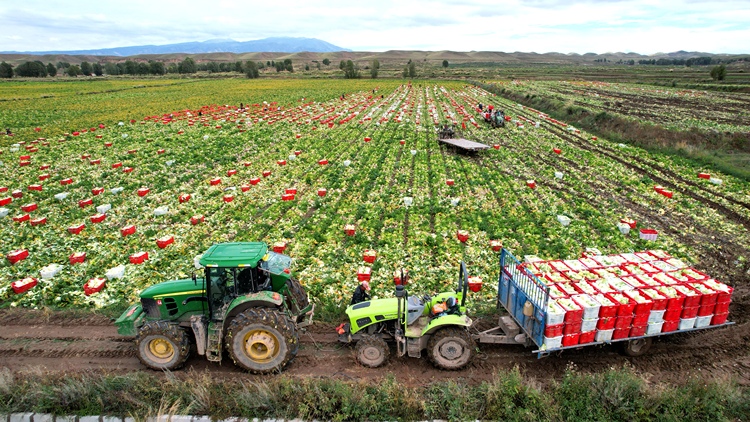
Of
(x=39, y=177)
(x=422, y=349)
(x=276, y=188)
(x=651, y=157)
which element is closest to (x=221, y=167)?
(x=276, y=188)

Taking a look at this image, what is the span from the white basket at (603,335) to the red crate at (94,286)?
527 inches

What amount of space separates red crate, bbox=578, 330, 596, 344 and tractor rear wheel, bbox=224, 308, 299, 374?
6.17 m

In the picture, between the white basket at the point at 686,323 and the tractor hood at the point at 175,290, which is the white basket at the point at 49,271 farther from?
the white basket at the point at 686,323

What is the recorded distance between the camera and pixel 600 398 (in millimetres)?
7465

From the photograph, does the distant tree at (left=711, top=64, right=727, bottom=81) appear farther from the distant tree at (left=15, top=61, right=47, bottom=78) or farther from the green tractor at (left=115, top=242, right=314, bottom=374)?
the distant tree at (left=15, top=61, right=47, bottom=78)

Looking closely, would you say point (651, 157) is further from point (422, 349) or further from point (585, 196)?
point (422, 349)

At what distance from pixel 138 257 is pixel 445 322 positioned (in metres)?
10.4

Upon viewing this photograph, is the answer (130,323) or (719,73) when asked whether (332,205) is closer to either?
(130,323)

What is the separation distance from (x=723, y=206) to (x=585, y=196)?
5.71 metres

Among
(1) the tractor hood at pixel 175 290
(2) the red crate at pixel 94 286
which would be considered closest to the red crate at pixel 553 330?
(1) the tractor hood at pixel 175 290

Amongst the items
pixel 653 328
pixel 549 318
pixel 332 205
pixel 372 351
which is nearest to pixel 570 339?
pixel 549 318

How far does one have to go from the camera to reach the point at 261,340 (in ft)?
27.4

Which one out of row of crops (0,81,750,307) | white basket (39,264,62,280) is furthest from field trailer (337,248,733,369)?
white basket (39,264,62,280)

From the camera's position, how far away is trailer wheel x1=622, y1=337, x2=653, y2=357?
896 cm
